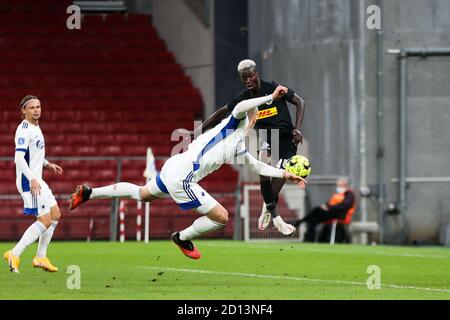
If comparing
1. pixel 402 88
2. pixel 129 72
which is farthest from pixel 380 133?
pixel 129 72

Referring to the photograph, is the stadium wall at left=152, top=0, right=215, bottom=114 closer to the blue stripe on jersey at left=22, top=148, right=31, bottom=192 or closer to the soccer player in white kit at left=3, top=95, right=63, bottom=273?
the soccer player in white kit at left=3, top=95, right=63, bottom=273

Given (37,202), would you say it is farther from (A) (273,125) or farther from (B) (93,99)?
(B) (93,99)

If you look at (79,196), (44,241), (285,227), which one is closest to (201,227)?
(79,196)

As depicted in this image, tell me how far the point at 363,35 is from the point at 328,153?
2.68 metres

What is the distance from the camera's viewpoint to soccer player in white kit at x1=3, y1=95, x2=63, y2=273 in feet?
47.4

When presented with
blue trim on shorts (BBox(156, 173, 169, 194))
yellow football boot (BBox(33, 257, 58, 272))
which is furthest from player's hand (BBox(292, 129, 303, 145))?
yellow football boot (BBox(33, 257, 58, 272))

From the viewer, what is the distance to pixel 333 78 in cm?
2698

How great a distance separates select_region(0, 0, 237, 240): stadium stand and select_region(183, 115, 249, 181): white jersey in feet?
45.4

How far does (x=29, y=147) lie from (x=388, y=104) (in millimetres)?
13573

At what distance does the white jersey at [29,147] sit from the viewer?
14492 mm

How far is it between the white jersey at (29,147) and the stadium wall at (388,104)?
13.0m

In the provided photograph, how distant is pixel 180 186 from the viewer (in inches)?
538

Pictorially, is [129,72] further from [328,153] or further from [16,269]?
[16,269]

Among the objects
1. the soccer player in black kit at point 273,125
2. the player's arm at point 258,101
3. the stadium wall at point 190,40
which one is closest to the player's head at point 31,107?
the soccer player in black kit at point 273,125
